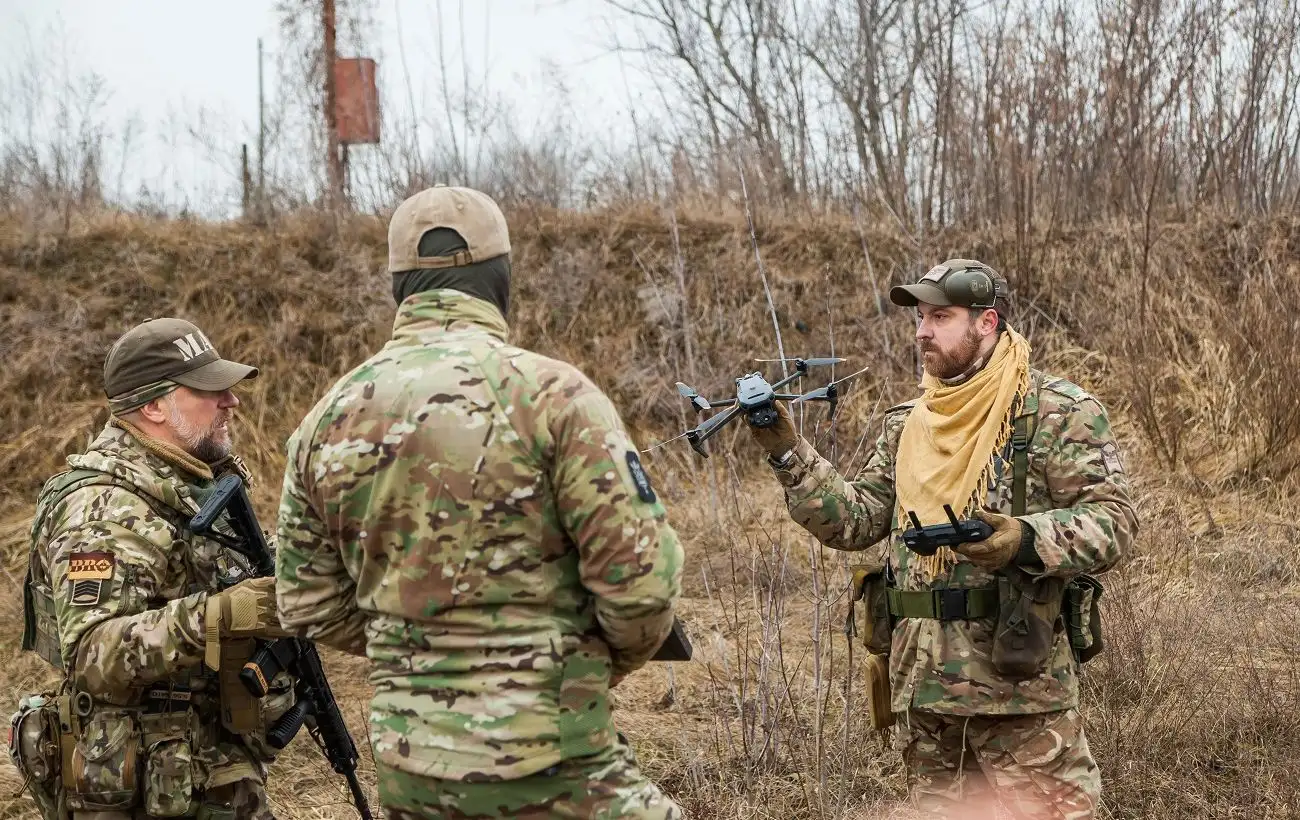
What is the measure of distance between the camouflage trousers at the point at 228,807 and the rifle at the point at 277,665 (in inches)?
5.8

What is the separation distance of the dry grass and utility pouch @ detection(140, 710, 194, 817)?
5.14 feet

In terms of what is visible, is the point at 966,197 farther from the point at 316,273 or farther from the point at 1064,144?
the point at 316,273

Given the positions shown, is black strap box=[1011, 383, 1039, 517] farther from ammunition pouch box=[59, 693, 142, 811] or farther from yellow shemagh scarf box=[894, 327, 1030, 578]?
ammunition pouch box=[59, 693, 142, 811]

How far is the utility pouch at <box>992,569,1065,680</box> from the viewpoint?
2.88m

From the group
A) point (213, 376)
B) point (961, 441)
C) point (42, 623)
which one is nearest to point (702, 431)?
point (961, 441)

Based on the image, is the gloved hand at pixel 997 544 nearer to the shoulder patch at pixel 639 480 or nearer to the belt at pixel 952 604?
the belt at pixel 952 604

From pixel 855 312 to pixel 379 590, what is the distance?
7629mm

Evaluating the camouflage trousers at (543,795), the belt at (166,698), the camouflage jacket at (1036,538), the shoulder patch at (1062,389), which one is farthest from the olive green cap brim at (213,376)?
the shoulder patch at (1062,389)

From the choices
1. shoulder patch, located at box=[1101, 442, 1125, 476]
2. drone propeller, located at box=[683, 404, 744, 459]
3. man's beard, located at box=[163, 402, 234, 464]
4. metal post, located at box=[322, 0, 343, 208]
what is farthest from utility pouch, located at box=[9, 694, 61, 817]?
metal post, located at box=[322, 0, 343, 208]

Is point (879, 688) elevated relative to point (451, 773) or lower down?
lower down

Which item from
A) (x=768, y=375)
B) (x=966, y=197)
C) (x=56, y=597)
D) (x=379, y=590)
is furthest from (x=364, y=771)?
(x=966, y=197)

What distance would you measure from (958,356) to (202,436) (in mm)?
2179

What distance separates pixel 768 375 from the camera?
9273 millimetres

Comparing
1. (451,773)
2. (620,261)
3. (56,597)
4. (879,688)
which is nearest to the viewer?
(451,773)
